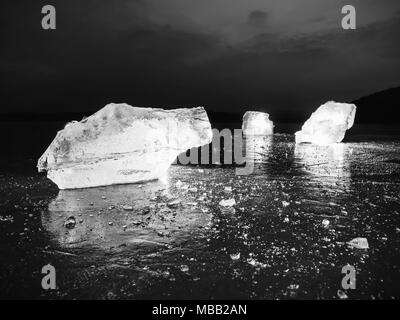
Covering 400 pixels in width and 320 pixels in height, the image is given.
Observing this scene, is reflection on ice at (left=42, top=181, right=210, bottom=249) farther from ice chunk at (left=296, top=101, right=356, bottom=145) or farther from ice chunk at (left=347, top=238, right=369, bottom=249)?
ice chunk at (left=296, top=101, right=356, bottom=145)

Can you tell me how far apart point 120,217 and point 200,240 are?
1.99 meters

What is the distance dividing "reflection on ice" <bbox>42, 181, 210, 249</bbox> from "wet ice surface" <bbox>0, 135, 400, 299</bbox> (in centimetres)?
2

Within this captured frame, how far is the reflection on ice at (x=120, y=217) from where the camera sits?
4902mm

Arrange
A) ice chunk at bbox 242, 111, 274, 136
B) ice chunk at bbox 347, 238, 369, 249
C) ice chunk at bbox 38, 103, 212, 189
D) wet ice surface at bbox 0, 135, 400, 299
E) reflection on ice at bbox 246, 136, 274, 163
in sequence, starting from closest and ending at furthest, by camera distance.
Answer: wet ice surface at bbox 0, 135, 400, 299 → ice chunk at bbox 347, 238, 369, 249 → ice chunk at bbox 38, 103, 212, 189 → reflection on ice at bbox 246, 136, 274, 163 → ice chunk at bbox 242, 111, 274, 136

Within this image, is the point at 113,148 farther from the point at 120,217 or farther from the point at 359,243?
the point at 359,243

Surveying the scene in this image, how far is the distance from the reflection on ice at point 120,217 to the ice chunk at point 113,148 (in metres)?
0.61

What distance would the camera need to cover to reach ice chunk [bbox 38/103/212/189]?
27.7 ft

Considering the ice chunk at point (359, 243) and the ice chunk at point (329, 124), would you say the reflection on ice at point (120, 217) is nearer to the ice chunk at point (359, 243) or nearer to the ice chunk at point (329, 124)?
the ice chunk at point (359, 243)

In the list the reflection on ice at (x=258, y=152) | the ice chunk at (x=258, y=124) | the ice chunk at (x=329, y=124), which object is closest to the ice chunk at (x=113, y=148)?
the reflection on ice at (x=258, y=152)

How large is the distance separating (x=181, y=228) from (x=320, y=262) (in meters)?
2.36

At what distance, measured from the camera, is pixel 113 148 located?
8.77m

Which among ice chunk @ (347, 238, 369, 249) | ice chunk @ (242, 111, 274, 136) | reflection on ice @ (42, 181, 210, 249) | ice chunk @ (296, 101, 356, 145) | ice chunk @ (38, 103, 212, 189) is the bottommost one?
ice chunk @ (347, 238, 369, 249)

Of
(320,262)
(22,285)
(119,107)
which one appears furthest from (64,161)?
(320,262)

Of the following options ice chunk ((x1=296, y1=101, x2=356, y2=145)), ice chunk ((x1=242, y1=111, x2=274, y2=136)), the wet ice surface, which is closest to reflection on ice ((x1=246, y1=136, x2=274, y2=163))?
ice chunk ((x1=296, y1=101, x2=356, y2=145))
